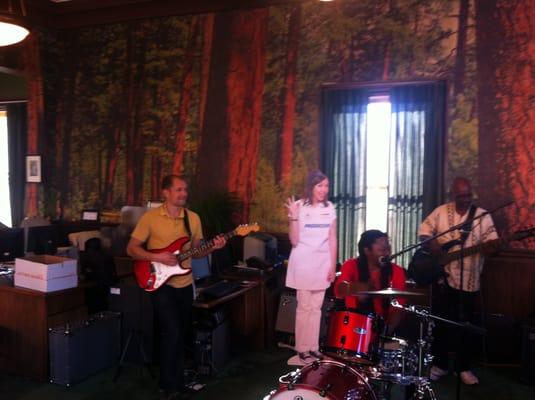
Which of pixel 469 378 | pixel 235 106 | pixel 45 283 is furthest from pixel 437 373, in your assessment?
pixel 235 106

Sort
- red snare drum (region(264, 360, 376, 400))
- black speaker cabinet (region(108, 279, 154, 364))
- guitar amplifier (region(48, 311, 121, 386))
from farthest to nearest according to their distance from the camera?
black speaker cabinet (region(108, 279, 154, 364)) → guitar amplifier (region(48, 311, 121, 386)) → red snare drum (region(264, 360, 376, 400))

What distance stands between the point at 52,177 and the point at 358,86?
448 cm

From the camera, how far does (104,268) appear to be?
4758mm

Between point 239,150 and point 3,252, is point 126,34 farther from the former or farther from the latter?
point 3,252

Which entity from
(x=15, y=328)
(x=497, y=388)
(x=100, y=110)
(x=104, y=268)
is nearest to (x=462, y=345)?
(x=497, y=388)

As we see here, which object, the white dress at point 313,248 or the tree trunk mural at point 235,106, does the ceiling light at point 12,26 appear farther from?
the tree trunk mural at point 235,106

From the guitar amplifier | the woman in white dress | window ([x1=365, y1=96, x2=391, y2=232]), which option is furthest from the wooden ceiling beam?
the guitar amplifier

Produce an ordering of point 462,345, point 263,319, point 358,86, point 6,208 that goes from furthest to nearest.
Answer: point 6,208
point 358,86
point 263,319
point 462,345

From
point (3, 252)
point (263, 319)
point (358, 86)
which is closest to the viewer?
point (3, 252)

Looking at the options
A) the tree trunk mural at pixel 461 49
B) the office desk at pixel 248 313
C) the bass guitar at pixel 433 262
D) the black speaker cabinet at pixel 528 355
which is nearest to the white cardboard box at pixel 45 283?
the office desk at pixel 248 313

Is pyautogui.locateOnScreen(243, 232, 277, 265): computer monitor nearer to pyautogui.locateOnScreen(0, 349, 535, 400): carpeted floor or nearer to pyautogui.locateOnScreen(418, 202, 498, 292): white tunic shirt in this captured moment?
pyautogui.locateOnScreen(0, 349, 535, 400): carpeted floor

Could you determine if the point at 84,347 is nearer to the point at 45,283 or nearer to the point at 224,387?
the point at 45,283

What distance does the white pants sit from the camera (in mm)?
4648

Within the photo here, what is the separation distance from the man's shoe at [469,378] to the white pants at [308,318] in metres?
1.26
